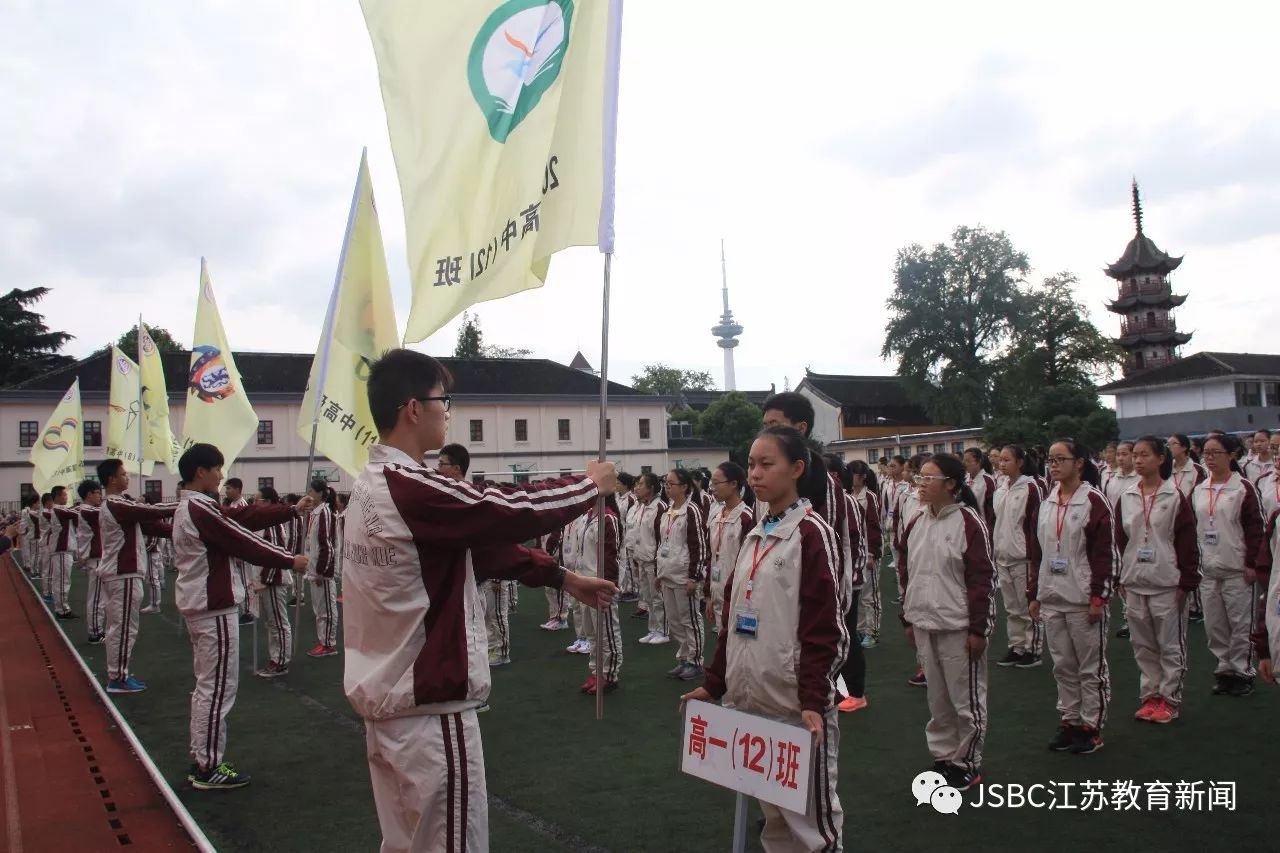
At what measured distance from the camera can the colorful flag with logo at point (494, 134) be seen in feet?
11.9

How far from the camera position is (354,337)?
7.12 m

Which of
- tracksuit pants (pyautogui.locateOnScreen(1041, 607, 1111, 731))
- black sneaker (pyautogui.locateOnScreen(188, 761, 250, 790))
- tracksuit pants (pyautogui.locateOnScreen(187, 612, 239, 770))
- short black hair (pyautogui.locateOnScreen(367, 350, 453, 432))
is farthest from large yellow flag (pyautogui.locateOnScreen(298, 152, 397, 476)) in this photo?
tracksuit pants (pyautogui.locateOnScreen(1041, 607, 1111, 731))

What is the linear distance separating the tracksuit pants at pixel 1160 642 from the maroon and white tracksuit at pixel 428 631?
5722mm

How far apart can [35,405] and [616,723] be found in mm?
46341

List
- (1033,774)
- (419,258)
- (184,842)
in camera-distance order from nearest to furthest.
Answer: (419,258) → (184,842) → (1033,774)

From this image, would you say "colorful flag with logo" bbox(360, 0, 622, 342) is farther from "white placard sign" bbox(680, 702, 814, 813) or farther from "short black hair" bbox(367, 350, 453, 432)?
"white placard sign" bbox(680, 702, 814, 813)

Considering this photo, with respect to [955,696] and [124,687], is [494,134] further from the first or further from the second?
[124,687]

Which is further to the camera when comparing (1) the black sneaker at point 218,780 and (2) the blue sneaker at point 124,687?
(2) the blue sneaker at point 124,687

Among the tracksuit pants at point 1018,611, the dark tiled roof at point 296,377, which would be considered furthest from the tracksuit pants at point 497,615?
the dark tiled roof at point 296,377

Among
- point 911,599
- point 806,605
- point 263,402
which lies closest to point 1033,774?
point 911,599

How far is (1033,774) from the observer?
5.74m

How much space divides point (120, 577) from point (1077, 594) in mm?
9571

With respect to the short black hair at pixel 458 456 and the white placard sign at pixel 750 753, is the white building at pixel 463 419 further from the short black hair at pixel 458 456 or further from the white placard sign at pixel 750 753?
the white placard sign at pixel 750 753

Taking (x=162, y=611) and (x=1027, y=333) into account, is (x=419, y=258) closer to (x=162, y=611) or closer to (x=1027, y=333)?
(x=162, y=611)
